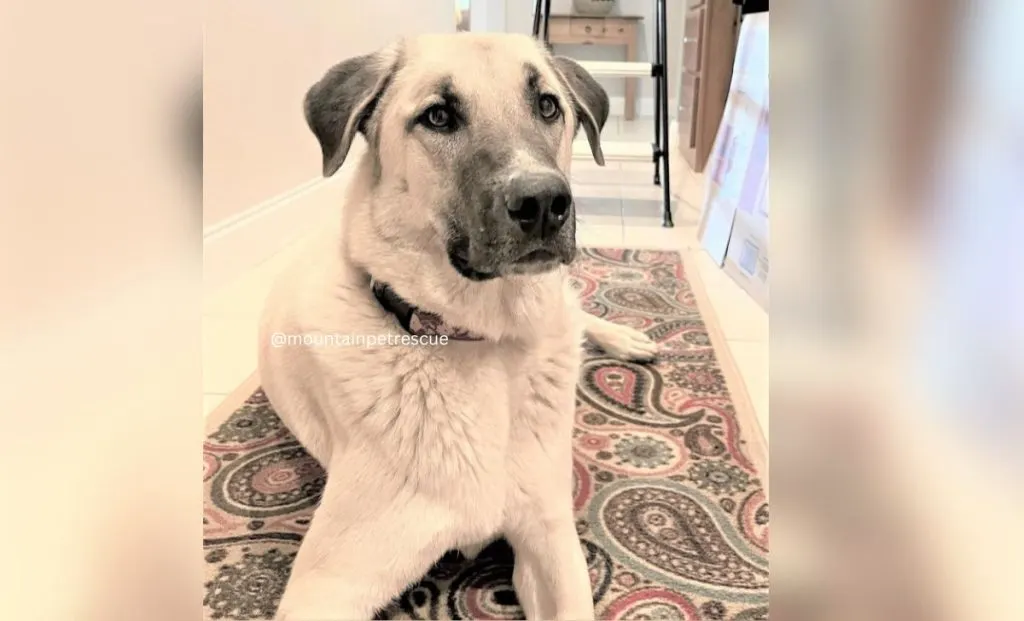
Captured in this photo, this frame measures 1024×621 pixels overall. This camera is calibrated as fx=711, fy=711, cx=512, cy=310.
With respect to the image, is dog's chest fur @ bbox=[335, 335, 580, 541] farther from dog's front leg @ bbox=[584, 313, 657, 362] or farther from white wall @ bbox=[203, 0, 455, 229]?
white wall @ bbox=[203, 0, 455, 229]

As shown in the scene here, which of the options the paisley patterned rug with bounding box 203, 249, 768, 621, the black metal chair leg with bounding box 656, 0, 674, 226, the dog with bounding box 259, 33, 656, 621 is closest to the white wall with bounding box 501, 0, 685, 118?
the black metal chair leg with bounding box 656, 0, 674, 226

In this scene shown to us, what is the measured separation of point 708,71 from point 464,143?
10.6 ft

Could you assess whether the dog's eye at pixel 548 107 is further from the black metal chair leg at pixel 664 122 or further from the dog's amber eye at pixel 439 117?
the black metal chair leg at pixel 664 122

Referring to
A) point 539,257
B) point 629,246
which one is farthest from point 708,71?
point 539,257

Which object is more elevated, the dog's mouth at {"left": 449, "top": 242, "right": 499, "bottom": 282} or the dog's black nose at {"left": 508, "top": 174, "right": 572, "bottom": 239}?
the dog's black nose at {"left": 508, "top": 174, "right": 572, "bottom": 239}

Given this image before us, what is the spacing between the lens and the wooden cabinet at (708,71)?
380 centimetres

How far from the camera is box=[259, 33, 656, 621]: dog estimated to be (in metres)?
0.96

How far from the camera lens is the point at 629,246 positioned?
2.86 meters

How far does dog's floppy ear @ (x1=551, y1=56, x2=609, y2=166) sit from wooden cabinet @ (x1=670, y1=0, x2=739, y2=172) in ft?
8.93

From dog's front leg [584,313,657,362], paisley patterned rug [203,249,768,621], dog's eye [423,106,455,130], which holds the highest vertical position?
dog's eye [423,106,455,130]

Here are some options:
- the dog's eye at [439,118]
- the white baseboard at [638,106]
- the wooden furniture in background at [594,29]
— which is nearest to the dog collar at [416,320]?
the dog's eye at [439,118]

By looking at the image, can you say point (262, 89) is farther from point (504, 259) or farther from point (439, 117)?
point (504, 259)

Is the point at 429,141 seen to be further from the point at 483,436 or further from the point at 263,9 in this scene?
the point at 263,9
